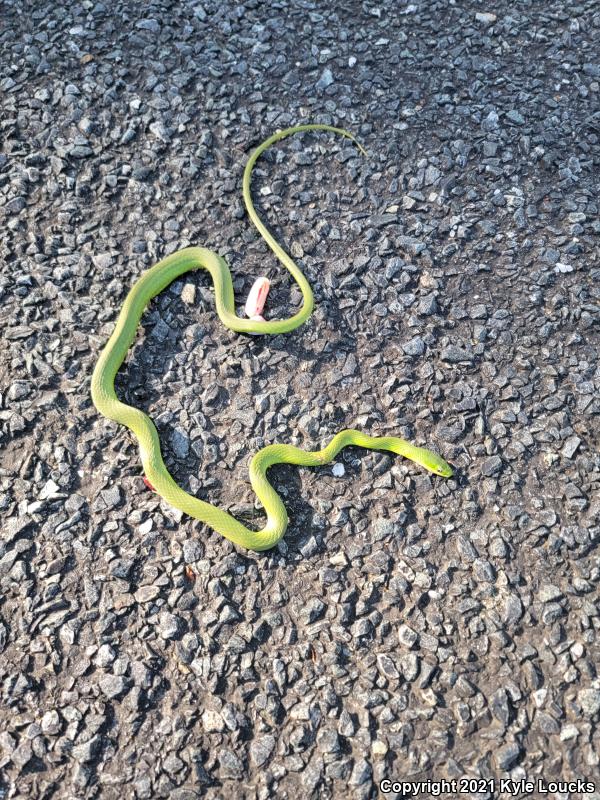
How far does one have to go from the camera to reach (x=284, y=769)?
10.6 ft

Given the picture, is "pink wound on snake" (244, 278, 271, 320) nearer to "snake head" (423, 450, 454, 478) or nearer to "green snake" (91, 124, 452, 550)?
"green snake" (91, 124, 452, 550)

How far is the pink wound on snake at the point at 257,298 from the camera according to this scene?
4.66 m

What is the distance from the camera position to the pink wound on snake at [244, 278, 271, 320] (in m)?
4.66

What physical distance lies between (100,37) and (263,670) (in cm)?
499

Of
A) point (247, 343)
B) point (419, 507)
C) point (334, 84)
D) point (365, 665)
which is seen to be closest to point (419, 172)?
point (334, 84)

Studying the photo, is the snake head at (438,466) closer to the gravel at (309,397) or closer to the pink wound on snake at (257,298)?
the gravel at (309,397)

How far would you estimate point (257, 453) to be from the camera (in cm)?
414

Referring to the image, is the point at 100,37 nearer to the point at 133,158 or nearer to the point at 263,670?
the point at 133,158

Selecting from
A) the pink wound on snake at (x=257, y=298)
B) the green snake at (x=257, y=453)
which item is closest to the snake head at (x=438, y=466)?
the green snake at (x=257, y=453)

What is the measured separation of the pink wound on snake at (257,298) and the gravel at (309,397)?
0.14 metres

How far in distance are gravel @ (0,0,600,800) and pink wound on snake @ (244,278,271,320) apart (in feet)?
0.44

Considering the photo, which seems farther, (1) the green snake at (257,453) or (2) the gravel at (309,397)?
(1) the green snake at (257,453)

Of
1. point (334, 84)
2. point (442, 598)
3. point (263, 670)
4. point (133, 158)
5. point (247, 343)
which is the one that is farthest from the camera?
point (334, 84)

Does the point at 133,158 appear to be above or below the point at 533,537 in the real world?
above
